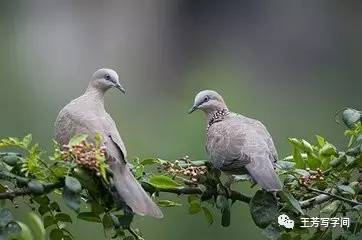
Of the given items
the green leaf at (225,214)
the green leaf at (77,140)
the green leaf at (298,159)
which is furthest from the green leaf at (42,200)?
the green leaf at (298,159)

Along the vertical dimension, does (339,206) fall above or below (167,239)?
above

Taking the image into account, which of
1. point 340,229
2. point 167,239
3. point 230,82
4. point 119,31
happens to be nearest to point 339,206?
point 340,229

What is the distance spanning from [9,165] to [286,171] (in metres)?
0.35

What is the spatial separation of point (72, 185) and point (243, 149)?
322mm

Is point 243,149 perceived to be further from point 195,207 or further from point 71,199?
point 71,199

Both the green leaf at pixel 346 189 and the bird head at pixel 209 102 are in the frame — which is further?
the bird head at pixel 209 102

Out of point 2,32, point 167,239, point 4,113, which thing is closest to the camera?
point 167,239

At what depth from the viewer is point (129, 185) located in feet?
3.63

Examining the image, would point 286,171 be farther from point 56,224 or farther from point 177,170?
point 56,224

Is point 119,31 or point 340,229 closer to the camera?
point 340,229

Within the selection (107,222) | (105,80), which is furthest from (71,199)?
(105,80)

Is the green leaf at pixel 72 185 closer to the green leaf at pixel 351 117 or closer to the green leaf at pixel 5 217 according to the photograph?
the green leaf at pixel 5 217

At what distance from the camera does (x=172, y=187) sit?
3.66 ft

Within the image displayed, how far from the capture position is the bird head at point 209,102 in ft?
4.85
